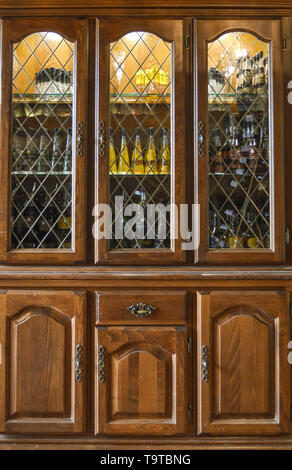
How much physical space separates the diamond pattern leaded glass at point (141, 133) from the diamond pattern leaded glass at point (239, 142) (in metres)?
0.20

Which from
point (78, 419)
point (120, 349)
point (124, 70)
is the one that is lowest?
point (78, 419)

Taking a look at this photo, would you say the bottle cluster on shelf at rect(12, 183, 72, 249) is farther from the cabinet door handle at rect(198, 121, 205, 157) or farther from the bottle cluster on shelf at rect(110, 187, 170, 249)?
the cabinet door handle at rect(198, 121, 205, 157)

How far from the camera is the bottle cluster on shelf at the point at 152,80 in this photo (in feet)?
6.07

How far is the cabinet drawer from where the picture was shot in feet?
5.88

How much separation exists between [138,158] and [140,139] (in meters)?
0.08

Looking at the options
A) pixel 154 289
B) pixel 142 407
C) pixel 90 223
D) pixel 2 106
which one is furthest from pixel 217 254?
pixel 2 106

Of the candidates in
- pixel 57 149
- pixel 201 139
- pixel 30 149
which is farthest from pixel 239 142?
pixel 30 149

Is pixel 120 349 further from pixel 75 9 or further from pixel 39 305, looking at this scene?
pixel 75 9

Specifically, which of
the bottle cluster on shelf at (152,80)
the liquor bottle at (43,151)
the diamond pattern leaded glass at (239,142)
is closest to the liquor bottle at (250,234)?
the diamond pattern leaded glass at (239,142)

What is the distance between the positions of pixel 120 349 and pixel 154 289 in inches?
11.1

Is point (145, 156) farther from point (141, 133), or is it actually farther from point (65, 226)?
point (65, 226)

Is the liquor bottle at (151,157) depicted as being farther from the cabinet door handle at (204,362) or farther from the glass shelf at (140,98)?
the cabinet door handle at (204,362)
